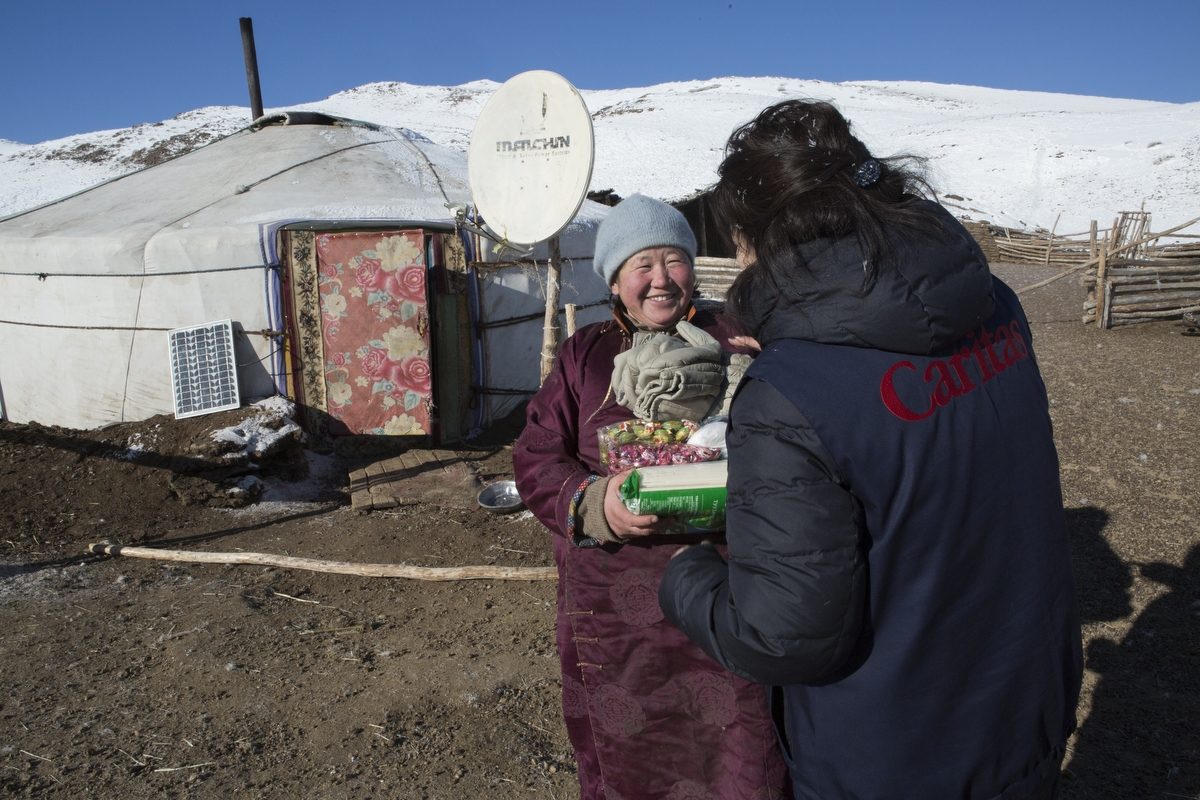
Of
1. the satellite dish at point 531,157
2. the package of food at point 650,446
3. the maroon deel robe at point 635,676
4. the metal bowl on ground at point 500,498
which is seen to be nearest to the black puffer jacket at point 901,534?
the package of food at point 650,446

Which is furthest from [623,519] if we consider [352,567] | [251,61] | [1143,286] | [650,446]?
[1143,286]

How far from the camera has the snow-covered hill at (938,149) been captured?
2566cm

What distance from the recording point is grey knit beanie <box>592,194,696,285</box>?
173 centimetres

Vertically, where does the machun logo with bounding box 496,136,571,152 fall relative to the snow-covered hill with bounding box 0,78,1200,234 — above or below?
below

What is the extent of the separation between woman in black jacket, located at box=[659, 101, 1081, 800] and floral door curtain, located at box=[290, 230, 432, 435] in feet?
16.7

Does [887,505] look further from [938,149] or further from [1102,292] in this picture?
[938,149]

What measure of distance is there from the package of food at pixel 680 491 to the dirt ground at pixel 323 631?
4.98ft

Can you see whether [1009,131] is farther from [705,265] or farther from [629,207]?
[629,207]

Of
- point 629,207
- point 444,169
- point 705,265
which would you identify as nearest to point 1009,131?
point 705,265

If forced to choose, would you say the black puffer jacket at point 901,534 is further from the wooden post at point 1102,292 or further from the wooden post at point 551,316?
the wooden post at point 1102,292

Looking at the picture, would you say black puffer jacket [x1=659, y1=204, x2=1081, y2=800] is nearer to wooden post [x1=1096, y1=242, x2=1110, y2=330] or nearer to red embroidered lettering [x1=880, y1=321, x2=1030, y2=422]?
red embroidered lettering [x1=880, y1=321, x2=1030, y2=422]

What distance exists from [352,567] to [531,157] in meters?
2.26

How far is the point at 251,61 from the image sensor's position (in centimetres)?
889

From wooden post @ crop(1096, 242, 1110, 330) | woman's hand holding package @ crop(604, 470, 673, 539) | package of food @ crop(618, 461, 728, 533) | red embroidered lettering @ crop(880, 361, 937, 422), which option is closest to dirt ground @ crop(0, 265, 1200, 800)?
woman's hand holding package @ crop(604, 470, 673, 539)
